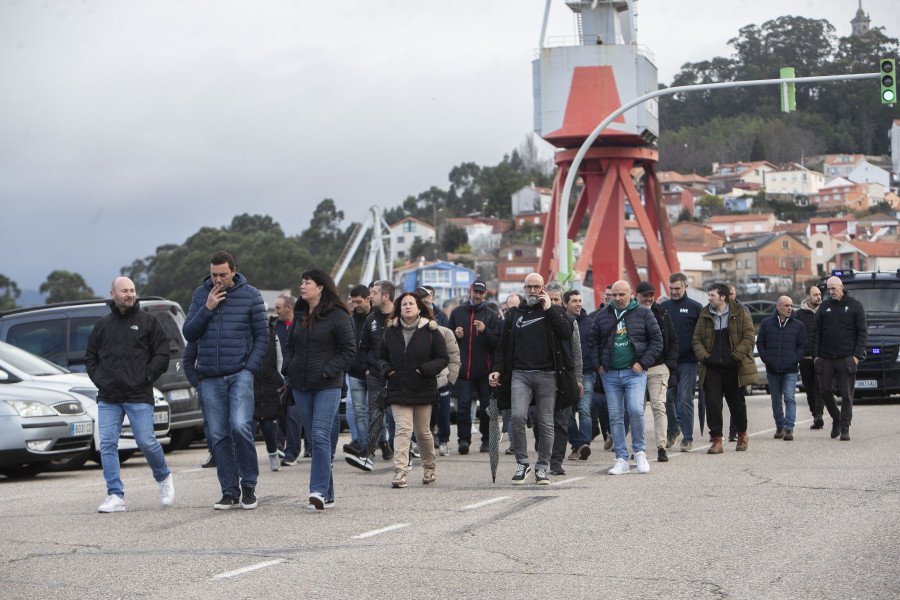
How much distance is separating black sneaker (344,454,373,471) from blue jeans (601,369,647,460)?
2494mm

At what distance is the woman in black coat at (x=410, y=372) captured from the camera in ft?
35.4

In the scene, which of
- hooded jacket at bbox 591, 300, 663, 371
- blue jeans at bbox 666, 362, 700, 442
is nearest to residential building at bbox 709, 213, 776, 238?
blue jeans at bbox 666, 362, 700, 442

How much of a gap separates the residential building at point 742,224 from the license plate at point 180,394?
114m

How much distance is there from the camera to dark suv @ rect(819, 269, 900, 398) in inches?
806

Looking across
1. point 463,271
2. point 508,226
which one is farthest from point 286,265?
point 508,226

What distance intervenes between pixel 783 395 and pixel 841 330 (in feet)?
3.77

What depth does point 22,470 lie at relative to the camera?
13.7 meters

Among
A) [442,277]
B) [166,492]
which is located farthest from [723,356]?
[442,277]

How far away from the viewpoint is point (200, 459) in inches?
603

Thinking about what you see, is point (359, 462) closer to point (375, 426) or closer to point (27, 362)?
point (375, 426)

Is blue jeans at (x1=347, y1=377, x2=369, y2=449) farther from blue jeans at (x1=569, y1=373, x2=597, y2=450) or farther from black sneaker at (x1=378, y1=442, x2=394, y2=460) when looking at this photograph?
blue jeans at (x1=569, y1=373, x2=597, y2=450)

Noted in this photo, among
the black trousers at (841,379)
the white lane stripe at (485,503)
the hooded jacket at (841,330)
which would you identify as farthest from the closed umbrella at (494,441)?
the hooded jacket at (841,330)

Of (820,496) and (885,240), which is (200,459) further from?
(885,240)

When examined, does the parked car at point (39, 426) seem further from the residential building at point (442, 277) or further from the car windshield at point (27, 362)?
the residential building at point (442, 277)
